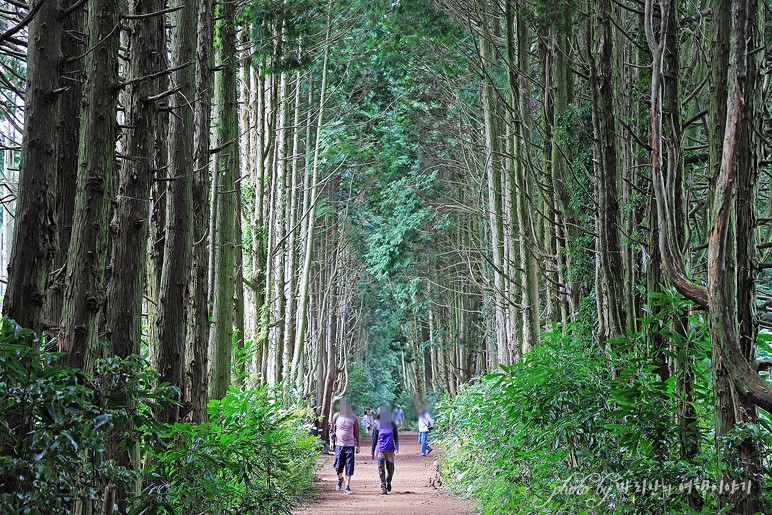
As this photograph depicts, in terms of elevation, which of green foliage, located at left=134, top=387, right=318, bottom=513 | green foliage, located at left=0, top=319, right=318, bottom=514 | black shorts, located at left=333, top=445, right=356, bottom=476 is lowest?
black shorts, located at left=333, top=445, right=356, bottom=476

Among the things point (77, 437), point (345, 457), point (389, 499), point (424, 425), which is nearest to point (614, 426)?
point (77, 437)

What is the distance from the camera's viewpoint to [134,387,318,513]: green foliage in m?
6.34

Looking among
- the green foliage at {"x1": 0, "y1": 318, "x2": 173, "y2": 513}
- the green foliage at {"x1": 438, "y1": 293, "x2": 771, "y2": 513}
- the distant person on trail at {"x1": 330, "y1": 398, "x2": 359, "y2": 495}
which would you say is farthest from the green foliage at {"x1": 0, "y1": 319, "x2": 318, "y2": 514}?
the distant person on trail at {"x1": 330, "y1": 398, "x2": 359, "y2": 495}

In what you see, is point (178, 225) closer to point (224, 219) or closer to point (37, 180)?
point (224, 219)

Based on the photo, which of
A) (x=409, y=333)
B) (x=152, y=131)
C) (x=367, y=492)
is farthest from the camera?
(x=409, y=333)

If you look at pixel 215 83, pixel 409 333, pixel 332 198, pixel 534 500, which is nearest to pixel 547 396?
pixel 534 500

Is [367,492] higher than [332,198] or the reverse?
the reverse

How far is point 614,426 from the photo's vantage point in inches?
235

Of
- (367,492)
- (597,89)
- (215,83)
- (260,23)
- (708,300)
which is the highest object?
(260,23)

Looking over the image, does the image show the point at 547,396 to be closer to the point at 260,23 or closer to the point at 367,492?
the point at 260,23

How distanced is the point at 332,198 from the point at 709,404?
82.8 feet

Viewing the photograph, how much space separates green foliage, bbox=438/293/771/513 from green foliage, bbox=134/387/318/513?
2667 mm

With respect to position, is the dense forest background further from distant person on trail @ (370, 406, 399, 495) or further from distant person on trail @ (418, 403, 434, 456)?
distant person on trail @ (418, 403, 434, 456)

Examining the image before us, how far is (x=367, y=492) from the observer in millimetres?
17797
